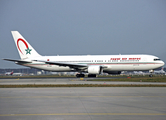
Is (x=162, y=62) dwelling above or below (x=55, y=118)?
above

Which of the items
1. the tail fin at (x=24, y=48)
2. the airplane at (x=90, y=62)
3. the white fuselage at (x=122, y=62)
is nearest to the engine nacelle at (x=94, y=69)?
the airplane at (x=90, y=62)

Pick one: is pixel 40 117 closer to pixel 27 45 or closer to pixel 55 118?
pixel 55 118

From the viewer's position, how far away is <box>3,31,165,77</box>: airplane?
39.7 meters

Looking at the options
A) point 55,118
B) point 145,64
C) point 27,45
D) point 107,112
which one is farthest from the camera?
point 27,45

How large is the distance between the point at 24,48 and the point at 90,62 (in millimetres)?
15029

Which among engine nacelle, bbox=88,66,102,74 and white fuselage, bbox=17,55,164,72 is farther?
white fuselage, bbox=17,55,164,72

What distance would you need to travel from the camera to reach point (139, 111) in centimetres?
912

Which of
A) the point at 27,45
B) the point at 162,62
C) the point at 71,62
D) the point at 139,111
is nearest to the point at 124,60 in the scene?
the point at 162,62

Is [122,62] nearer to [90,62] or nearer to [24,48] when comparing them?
[90,62]

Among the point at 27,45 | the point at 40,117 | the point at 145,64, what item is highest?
the point at 27,45

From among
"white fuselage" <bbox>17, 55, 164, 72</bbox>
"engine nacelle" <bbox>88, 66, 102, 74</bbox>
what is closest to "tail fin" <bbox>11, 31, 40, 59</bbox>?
"white fuselage" <bbox>17, 55, 164, 72</bbox>

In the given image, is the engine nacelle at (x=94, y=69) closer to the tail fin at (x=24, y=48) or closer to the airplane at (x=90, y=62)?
the airplane at (x=90, y=62)

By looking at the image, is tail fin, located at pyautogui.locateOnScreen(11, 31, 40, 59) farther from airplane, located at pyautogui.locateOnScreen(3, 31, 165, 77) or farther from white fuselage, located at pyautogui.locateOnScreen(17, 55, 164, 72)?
white fuselage, located at pyautogui.locateOnScreen(17, 55, 164, 72)

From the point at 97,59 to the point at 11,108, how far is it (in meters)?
32.0
